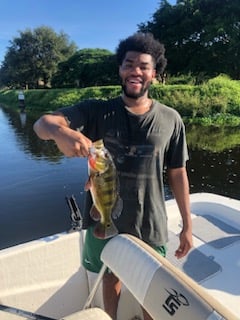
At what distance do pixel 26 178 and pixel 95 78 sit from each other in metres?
31.7

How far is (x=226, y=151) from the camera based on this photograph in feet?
40.4

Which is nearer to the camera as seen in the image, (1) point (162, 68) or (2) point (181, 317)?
(2) point (181, 317)

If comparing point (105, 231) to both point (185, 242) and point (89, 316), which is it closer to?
point (89, 316)

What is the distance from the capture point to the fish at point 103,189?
63.5 inches

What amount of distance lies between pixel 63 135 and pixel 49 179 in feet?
A: 24.8

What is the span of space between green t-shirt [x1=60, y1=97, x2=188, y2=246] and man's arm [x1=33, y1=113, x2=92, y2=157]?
6.1 inches

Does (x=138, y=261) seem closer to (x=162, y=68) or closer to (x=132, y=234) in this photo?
(x=132, y=234)

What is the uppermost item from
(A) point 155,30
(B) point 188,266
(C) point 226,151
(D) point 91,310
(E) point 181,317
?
(A) point 155,30

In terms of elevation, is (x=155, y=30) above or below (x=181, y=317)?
above

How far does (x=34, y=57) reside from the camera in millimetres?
58719

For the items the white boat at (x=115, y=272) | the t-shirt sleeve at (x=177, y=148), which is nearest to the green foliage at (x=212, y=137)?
the white boat at (x=115, y=272)

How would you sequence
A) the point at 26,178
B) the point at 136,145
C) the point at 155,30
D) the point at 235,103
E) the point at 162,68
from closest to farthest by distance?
the point at 136,145, the point at 162,68, the point at 26,178, the point at 235,103, the point at 155,30

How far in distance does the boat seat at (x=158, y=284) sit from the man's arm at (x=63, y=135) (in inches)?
22.3

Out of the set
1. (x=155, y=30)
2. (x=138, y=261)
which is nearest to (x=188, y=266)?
(x=138, y=261)
